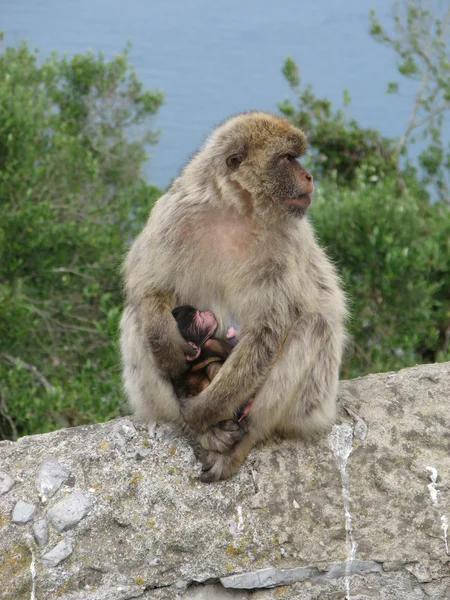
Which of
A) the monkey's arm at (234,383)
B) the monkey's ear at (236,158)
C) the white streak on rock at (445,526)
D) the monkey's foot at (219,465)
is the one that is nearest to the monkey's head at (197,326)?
the monkey's arm at (234,383)

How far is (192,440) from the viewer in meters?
3.34

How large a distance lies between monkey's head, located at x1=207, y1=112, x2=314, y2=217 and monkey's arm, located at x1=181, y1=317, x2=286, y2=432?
0.55 metres

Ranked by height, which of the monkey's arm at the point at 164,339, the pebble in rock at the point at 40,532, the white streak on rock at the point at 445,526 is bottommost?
the white streak on rock at the point at 445,526

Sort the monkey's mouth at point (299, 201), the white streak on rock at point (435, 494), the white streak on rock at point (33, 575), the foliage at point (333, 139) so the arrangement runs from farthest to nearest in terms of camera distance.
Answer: the foliage at point (333, 139)
the monkey's mouth at point (299, 201)
the white streak on rock at point (435, 494)
the white streak on rock at point (33, 575)

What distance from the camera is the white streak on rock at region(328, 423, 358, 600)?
122 inches

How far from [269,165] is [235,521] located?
4.58ft

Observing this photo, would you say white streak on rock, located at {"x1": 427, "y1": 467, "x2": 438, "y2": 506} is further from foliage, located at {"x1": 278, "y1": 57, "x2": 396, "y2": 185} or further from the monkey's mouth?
foliage, located at {"x1": 278, "y1": 57, "x2": 396, "y2": 185}

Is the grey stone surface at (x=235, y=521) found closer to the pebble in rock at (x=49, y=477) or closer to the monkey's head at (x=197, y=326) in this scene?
the pebble in rock at (x=49, y=477)

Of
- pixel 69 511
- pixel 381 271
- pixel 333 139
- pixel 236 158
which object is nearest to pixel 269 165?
pixel 236 158

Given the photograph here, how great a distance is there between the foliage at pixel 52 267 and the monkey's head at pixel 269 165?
2421mm

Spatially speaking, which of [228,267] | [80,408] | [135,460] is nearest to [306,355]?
[228,267]

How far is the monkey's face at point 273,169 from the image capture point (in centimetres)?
340

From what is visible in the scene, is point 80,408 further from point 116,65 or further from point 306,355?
point 116,65

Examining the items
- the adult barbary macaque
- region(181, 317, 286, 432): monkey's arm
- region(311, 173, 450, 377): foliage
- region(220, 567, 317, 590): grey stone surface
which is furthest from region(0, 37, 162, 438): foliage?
region(220, 567, 317, 590): grey stone surface
